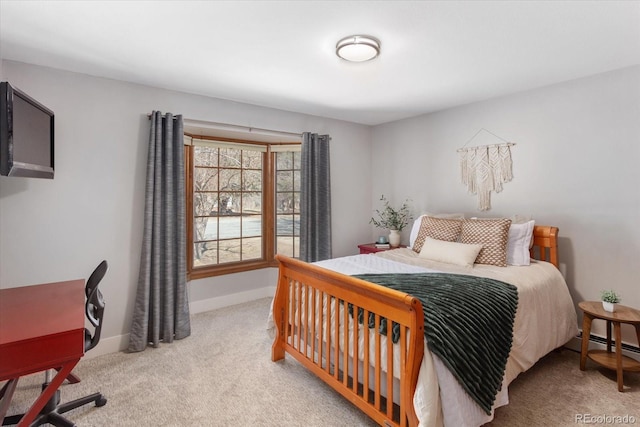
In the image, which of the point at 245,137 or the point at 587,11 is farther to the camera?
the point at 245,137

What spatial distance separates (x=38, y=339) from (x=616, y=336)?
3.38 m

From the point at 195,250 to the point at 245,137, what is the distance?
1.51 metres

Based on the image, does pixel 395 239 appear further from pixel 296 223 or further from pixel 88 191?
pixel 88 191

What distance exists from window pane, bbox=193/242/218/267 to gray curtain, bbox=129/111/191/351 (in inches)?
31.0

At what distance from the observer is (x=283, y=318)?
2576 millimetres

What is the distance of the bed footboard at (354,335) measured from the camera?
1.53 meters

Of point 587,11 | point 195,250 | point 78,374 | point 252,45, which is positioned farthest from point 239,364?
point 587,11

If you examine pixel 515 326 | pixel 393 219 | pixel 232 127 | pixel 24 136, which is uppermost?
pixel 232 127

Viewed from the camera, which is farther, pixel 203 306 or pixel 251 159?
pixel 251 159

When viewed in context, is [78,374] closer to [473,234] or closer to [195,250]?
[195,250]

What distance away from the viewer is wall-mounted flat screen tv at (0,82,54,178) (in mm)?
1819

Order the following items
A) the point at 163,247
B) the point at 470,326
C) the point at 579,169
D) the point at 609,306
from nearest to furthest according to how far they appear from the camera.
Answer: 1. the point at 470,326
2. the point at 609,306
3. the point at 579,169
4. the point at 163,247

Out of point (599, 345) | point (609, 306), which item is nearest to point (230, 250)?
point (609, 306)

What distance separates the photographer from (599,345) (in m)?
2.69
